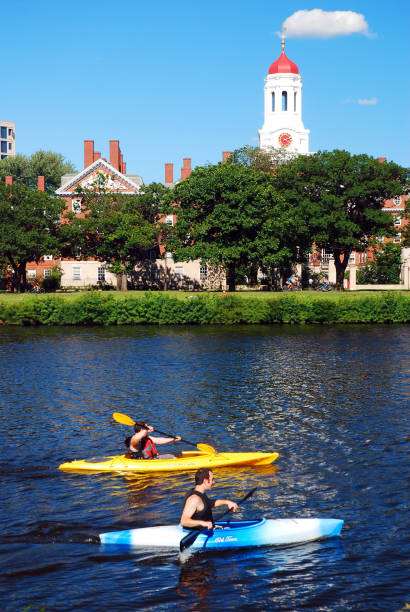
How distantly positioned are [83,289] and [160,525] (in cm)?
7023

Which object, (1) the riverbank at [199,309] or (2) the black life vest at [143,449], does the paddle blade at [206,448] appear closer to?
(2) the black life vest at [143,449]

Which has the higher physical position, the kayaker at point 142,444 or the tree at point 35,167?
the tree at point 35,167

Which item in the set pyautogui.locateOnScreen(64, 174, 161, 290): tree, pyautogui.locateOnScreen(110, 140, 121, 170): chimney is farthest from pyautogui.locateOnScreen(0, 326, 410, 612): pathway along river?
pyautogui.locateOnScreen(110, 140, 121, 170): chimney

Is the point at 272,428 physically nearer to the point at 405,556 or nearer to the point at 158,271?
the point at 405,556

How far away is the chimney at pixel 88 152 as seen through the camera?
90.7 m

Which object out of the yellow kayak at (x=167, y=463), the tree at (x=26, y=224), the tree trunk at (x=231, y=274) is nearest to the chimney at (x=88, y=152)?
the tree at (x=26, y=224)

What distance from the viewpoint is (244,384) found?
3053 cm

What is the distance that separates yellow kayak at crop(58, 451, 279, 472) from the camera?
57.2 feet

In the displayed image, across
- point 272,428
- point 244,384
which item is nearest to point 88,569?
point 272,428

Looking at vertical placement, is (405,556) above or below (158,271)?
below

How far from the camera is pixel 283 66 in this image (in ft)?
386

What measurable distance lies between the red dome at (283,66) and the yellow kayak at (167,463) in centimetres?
10944

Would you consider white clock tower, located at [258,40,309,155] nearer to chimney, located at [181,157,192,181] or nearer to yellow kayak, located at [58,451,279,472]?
chimney, located at [181,157,192,181]

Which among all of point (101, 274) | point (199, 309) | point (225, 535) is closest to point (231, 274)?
point (199, 309)
